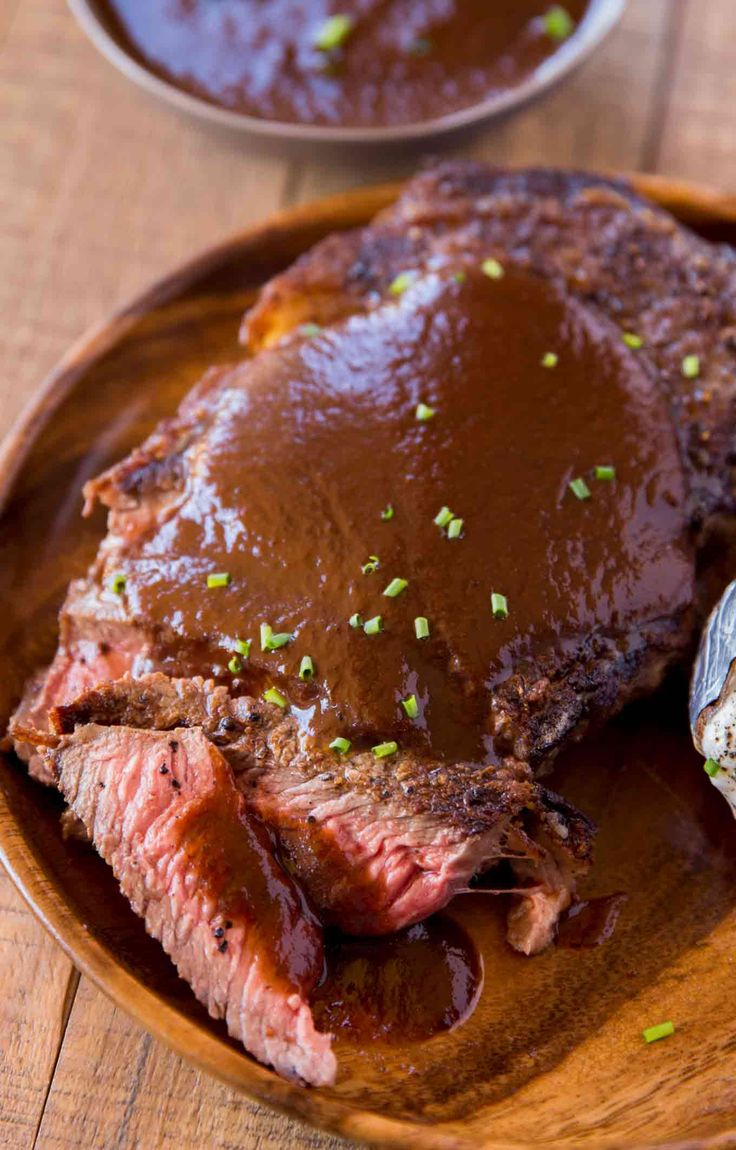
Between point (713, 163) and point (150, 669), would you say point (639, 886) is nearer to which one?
point (150, 669)

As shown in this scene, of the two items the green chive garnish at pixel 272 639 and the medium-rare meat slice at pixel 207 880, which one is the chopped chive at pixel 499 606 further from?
the medium-rare meat slice at pixel 207 880

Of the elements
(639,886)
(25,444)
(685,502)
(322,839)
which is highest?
(685,502)

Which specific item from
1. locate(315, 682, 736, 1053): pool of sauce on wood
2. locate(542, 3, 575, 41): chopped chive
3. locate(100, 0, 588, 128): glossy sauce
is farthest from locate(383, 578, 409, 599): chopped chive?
locate(542, 3, 575, 41): chopped chive

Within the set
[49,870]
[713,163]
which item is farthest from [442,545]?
[713,163]

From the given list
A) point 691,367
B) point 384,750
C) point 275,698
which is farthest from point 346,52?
point 384,750

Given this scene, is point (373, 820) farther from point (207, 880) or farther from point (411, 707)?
point (207, 880)

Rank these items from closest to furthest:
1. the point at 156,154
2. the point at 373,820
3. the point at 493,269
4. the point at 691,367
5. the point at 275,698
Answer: the point at 373,820 < the point at 275,698 < the point at 691,367 < the point at 493,269 < the point at 156,154
